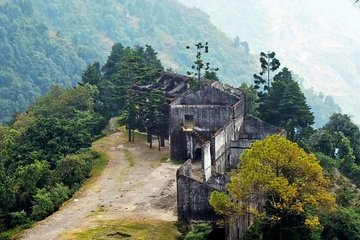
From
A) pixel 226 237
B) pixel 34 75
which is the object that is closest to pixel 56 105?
pixel 226 237

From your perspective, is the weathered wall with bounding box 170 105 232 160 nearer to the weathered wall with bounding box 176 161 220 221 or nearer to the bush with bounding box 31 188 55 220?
the weathered wall with bounding box 176 161 220 221

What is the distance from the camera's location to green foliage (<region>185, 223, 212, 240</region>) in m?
28.0

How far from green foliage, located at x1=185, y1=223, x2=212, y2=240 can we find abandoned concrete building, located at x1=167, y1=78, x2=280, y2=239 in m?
4.35

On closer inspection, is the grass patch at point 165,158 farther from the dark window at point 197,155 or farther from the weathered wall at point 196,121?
the dark window at point 197,155

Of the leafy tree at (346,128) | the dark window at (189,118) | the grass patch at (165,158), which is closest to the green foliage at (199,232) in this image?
the dark window at (189,118)

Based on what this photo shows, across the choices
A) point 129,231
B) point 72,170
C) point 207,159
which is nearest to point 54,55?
point 72,170

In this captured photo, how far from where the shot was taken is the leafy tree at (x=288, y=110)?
46.0 meters

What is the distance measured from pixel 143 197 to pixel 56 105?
26116 mm

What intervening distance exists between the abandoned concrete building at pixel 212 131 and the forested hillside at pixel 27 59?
258 feet

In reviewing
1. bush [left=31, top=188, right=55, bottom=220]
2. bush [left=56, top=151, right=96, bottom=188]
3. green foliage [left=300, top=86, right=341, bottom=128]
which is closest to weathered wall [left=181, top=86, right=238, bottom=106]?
bush [left=56, top=151, right=96, bottom=188]

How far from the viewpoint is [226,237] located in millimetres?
29453

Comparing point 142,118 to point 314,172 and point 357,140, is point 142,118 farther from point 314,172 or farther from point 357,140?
point 314,172

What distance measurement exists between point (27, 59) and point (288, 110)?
105570 mm

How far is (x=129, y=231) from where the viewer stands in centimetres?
3000
